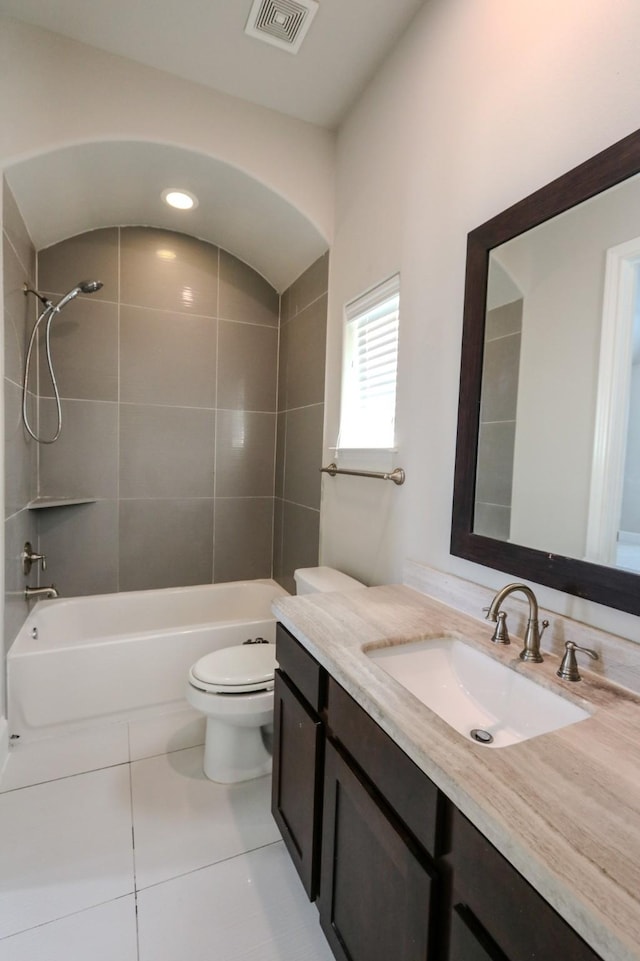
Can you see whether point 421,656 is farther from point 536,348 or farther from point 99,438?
point 99,438

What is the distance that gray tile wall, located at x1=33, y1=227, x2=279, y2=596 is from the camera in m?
2.41

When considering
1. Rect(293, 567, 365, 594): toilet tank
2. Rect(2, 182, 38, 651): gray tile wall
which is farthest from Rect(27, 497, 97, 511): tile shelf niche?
Rect(293, 567, 365, 594): toilet tank

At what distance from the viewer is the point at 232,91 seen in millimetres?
1891

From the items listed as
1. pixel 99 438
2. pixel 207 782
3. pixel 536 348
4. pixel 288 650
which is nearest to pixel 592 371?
pixel 536 348

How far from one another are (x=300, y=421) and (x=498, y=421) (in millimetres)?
1466

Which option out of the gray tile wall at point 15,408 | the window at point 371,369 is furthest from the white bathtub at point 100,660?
the window at point 371,369

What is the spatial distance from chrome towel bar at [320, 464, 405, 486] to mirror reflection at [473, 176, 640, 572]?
1.26ft

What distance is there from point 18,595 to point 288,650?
1.48 meters

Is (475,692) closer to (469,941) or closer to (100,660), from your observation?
(469,941)

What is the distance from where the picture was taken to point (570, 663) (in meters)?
0.89

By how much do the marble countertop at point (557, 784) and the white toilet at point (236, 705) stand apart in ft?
2.31

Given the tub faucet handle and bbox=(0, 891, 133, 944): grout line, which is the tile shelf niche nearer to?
the tub faucet handle

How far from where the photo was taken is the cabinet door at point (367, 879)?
70 centimetres

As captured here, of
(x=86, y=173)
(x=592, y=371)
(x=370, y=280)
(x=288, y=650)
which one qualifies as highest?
(x=86, y=173)
